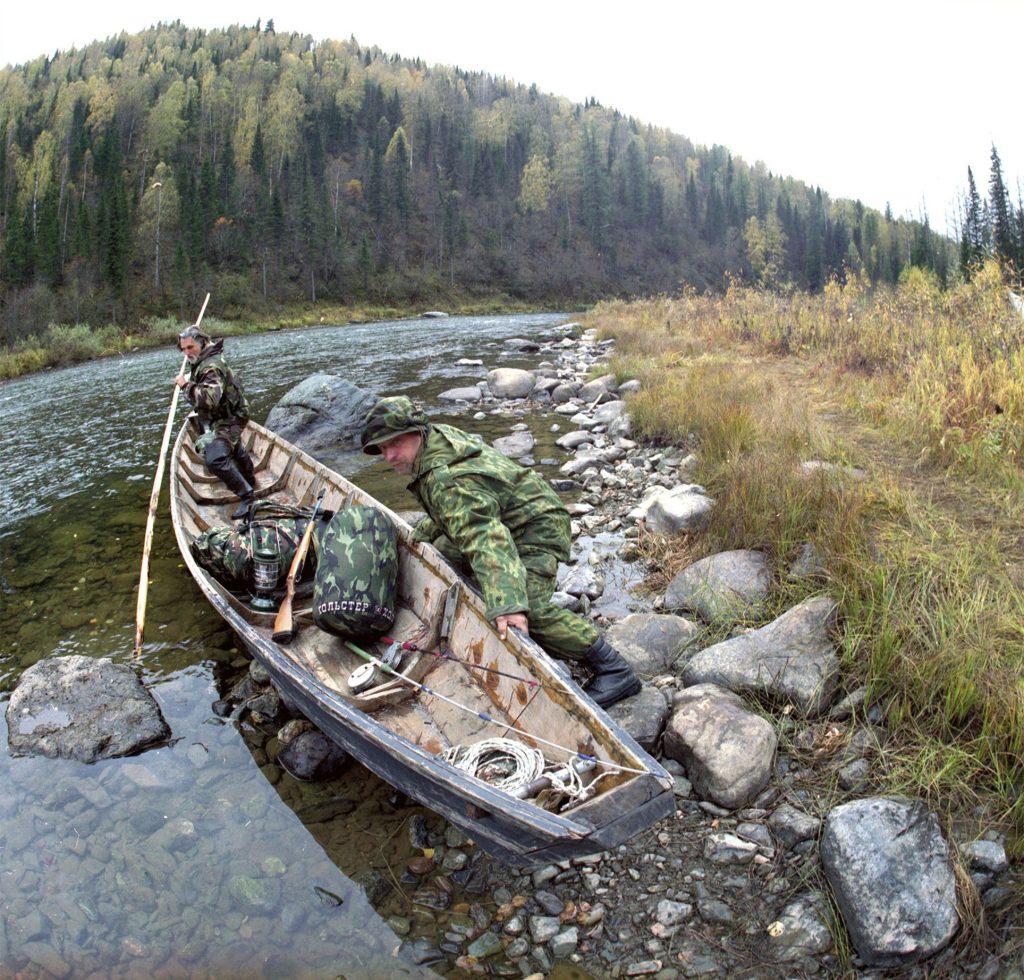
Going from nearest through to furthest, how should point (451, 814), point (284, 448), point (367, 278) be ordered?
1. point (451, 814)
2. point (284, 448)
3. point (367, 278)

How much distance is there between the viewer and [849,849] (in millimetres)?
2775

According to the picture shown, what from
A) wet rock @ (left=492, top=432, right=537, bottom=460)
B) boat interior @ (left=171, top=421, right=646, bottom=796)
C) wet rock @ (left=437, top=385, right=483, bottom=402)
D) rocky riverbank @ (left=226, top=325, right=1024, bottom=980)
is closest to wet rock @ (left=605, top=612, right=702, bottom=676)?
rocky riverbank @ (left=226, top=325, right=1024, bottom=980)

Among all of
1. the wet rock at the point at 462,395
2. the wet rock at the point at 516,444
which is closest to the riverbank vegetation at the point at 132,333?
the wet rock at the point at 462,395

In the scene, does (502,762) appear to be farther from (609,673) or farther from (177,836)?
(177,836)

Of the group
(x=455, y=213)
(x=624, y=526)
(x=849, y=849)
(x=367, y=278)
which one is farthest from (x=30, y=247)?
(x=849, y=849)

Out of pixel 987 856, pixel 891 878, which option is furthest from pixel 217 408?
pixel 987 856

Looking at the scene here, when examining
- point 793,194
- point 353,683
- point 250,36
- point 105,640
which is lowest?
point 105,640

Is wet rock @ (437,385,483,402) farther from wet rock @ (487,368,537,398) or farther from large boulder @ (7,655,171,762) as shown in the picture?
large boulder @ (7,655,171,762)

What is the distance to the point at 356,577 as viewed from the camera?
456 cm

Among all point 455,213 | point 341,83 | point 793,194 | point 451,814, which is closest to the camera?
point 451,814

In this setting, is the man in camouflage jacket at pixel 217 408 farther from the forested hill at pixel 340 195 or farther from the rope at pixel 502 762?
the forested hill at pixel 340 195

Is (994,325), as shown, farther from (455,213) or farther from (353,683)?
(455,213)

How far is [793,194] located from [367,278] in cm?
9739

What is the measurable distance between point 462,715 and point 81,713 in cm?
278
